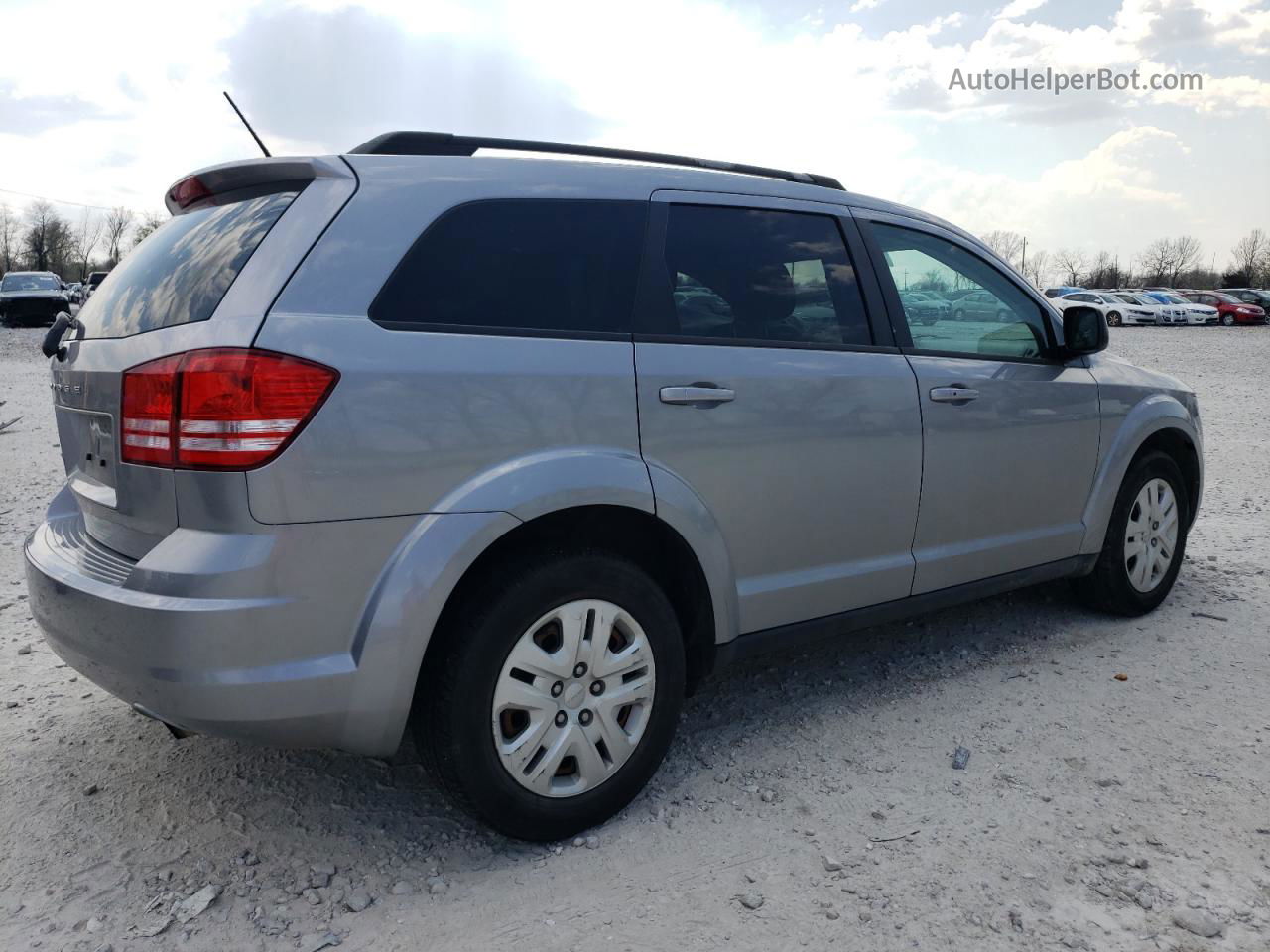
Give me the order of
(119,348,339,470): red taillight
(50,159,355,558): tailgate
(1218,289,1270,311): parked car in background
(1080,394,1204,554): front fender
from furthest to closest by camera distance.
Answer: (1218,289,1270,311): parked car in background, (1080,394,1204,554): front fender, (50,159,355,558): tailgate, (119,348,339,470): red taillight

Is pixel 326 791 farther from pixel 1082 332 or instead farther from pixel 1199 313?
pixel 1199 313

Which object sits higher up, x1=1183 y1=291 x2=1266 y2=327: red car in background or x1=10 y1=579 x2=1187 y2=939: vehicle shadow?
x1=1183 y1=291 x2=1266 y2=327: red car in background

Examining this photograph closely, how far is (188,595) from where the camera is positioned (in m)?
2.34

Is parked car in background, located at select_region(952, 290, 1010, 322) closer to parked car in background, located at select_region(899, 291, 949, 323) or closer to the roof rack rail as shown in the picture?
parked car in background, located at select_region(899, 291, 949, 323)

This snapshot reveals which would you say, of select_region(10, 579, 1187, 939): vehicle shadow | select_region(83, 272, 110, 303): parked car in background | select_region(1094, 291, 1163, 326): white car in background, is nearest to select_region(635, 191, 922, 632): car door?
select_region(10, 579, 1187, 939): vehicle shadow

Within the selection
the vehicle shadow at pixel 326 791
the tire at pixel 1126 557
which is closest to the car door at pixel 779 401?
the vehicle shadow at pixel 326 791

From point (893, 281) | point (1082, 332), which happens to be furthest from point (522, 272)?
point (1082, 332)

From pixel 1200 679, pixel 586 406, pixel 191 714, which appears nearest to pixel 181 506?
pixel 191 714

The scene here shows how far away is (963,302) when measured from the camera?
4020 mm

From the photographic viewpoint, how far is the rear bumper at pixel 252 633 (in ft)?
7.65

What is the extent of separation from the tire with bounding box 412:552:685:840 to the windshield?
32.5m

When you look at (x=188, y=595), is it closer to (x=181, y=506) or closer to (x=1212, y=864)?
(x=181, y=506)

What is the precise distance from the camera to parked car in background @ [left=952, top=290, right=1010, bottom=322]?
157 inches

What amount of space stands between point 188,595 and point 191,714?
29 cm
